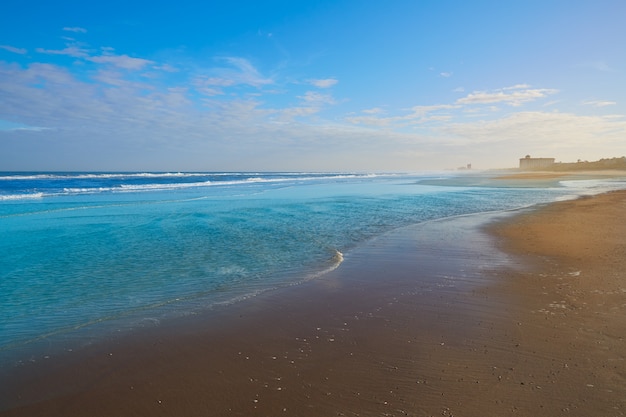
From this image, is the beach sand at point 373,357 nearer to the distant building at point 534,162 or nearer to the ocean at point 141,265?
the ocean at point 141,265

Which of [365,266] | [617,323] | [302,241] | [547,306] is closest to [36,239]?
[302,241]

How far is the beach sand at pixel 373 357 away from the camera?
3773 mm

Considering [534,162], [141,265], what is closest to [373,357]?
[141,265]

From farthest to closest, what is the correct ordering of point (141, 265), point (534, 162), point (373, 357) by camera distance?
point (534, 162) → point (141, 265) → point (373, 357)

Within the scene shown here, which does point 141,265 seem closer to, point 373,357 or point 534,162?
point 373,357

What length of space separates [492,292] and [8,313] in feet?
28.6

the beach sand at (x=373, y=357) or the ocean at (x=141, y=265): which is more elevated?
the ocean at (x=141, y=265)

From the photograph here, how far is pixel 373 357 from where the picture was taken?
185 inches

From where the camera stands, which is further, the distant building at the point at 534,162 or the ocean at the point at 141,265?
the distant building at the point at 534,162

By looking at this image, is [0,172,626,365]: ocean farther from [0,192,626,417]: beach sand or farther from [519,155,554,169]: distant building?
[519,155,554,169]: distant building

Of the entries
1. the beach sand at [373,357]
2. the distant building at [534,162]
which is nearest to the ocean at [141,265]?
the beach sand at [373,357]

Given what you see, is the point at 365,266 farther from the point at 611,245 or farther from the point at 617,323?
the point at 611,245

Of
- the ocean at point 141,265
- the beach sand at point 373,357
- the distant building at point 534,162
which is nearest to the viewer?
the beach sand at point 373,357

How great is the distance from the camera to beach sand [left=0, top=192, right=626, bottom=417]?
377 centimetres
